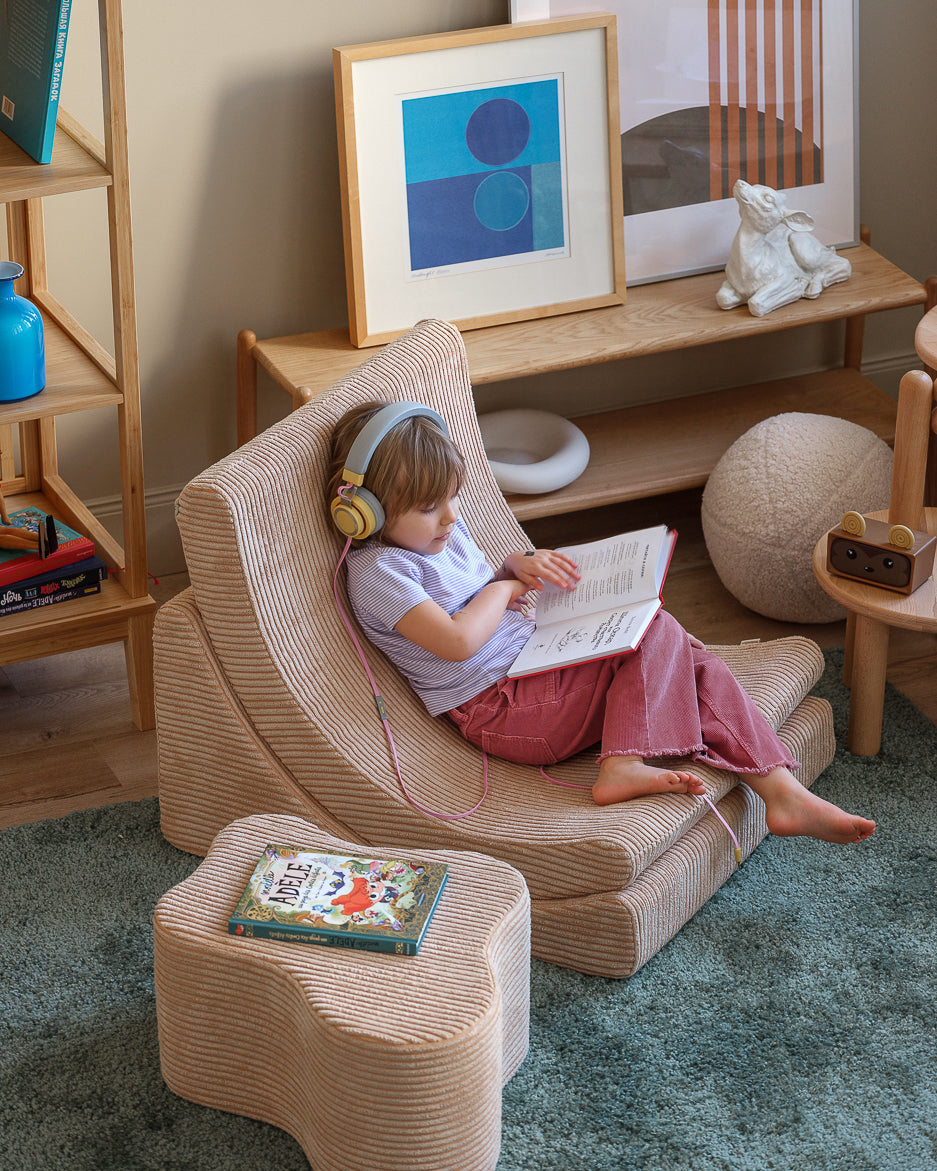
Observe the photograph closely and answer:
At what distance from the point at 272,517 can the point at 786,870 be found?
94 centimetres

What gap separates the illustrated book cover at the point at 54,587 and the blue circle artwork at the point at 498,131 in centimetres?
111

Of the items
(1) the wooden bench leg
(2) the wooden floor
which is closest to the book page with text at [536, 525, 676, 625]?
(2) the wooden floor

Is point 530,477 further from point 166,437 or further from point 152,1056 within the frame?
point 152,1056

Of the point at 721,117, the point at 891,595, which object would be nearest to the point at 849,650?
the point at 891,595

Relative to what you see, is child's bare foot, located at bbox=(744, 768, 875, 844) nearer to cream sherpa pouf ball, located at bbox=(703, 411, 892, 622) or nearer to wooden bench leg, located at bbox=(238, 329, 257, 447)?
cream sherpa pouf ball, located at bbox=(703, 411, 892, 622)

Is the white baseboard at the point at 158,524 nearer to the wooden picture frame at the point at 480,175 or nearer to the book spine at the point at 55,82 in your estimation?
the wooden picture frame at the point at 480,175

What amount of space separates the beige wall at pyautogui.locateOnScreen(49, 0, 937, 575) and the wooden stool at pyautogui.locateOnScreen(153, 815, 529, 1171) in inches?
52.0

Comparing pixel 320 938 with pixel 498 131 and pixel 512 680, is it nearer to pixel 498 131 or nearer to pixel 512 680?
pixel 512 680

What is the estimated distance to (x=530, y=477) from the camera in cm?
276

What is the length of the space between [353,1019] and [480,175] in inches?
72.0

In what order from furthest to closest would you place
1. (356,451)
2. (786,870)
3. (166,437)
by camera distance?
(166,437), (786,870), (356,451)

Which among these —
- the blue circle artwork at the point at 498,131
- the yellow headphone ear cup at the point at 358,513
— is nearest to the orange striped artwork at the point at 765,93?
the blue circle artwork at the point at 498,131

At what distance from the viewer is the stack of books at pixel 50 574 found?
92.5 inches

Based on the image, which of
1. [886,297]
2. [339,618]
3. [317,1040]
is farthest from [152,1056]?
[886,297]
